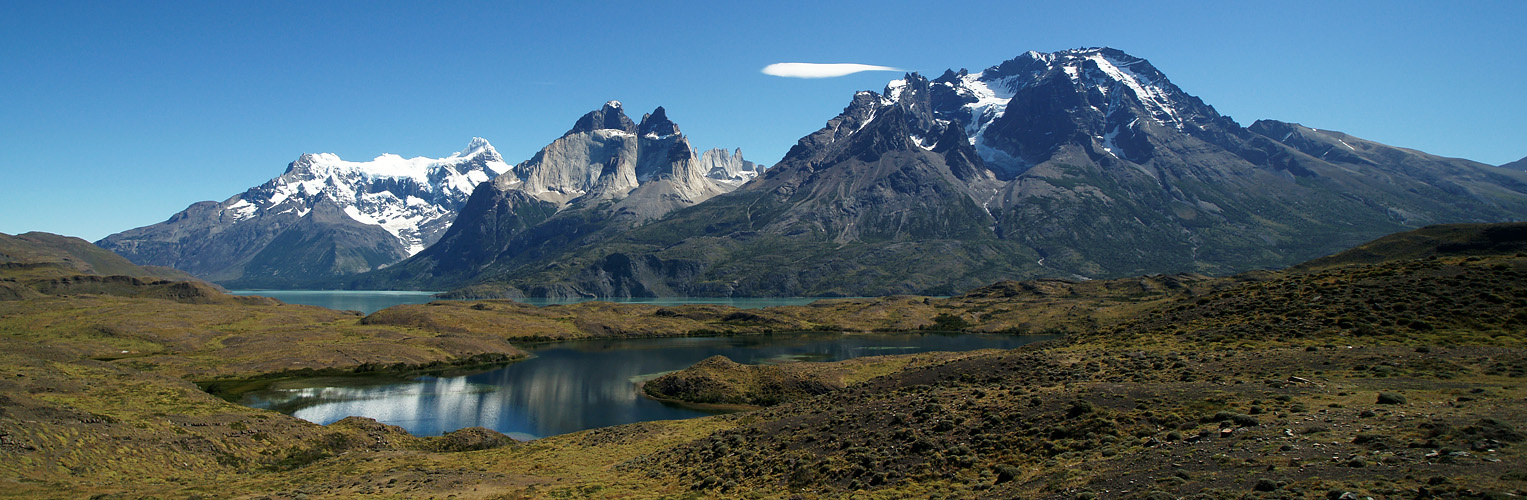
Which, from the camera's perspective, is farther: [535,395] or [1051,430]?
[535,395]

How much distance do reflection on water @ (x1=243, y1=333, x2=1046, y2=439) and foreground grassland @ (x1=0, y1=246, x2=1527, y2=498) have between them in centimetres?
1641

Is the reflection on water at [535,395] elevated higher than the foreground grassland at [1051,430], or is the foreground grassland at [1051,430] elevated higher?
the foreground grassland at [1051,430]

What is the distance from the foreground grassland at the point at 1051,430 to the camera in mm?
25734

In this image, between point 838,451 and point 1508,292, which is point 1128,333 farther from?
point 838,451

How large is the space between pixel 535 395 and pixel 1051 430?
90.1 m

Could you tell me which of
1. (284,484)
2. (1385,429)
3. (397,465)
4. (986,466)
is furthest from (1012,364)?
(284,484)

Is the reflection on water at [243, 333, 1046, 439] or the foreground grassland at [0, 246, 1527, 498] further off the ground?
the foreground grassland at [0, 246, 1527, 498]

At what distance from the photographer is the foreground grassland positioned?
2573 cm

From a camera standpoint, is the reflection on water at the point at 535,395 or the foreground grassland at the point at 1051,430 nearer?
the foreground grassland at the point at 1051,430

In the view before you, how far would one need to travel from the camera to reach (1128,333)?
206ft

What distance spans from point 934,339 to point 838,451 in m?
158

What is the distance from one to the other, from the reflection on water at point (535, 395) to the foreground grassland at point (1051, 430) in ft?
53.8

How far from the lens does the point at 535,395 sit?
110 metres

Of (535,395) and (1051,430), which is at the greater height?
(1051,430)
